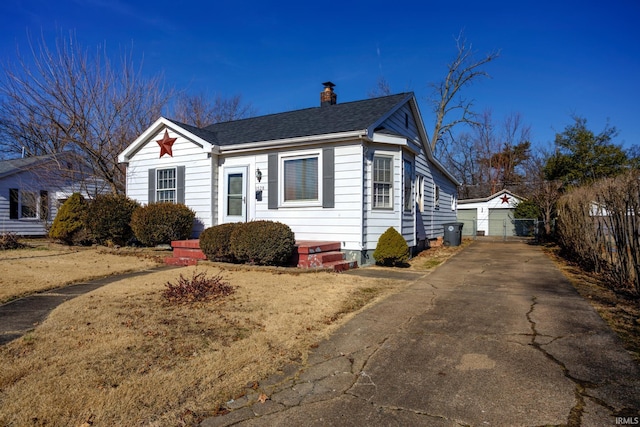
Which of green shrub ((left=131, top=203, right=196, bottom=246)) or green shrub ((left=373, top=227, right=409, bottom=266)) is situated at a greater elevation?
green shrub ((left=131, top=203, right=196, bottom=246))

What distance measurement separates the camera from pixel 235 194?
468 inches

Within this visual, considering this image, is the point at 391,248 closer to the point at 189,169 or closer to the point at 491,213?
the point at 189,169

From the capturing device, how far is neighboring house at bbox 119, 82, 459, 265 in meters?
9.97

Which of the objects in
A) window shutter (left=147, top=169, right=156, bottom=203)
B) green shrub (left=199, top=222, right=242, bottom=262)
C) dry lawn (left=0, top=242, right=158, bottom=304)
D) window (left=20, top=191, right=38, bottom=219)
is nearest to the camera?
dry lawn (left=0, top=242, right=158, bottom=304)

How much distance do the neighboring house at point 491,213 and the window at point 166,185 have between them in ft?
64.5

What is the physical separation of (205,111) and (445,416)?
3091 centimetres

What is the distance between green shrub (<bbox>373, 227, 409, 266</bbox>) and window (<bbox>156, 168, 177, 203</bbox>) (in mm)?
7175

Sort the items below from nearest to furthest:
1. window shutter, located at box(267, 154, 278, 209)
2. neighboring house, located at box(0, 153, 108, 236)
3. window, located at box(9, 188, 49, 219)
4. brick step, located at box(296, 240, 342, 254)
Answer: brick step, located at box(296, 240, 342, 254) < window shutter, located at box(267, 154, 278, 209) < neighboring house, located at box(0, 153, 108, 236) < window, located at box(9, 188, 49, 219)

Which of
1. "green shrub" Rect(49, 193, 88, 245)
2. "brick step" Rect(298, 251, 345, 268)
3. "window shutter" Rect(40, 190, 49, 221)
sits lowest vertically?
"brick step" Rect(298, 251, 345, 268)

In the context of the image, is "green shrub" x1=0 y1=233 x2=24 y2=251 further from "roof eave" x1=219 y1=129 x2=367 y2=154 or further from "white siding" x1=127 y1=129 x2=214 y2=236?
"roof eave" x1=219 y1=129 x2=367 y2=154

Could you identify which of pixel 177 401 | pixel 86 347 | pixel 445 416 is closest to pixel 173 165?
pixel 86 347

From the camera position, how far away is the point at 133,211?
12289mm

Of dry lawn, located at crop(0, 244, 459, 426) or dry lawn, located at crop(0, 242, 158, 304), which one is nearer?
dry lawn, located at crop(0, 244, 459, 426)

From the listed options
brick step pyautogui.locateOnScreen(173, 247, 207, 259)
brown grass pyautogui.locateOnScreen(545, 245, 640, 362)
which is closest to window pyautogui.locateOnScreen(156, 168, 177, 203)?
brick step pyautogui.locateOnScreen(173, 247, 207, 259)
